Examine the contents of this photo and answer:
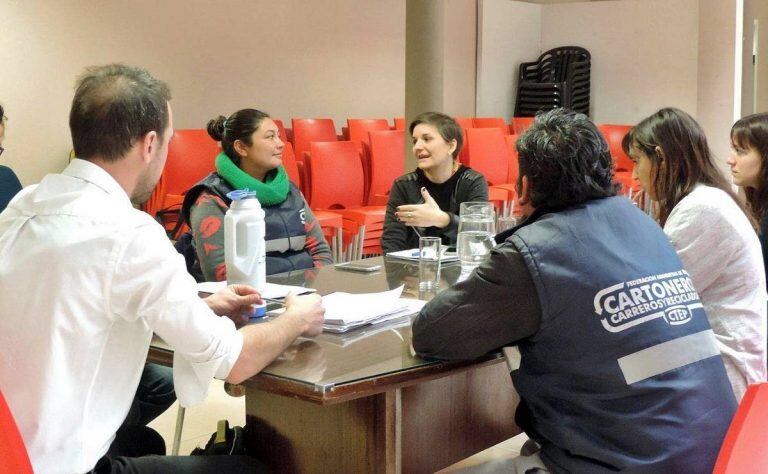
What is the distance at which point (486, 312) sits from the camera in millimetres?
1632

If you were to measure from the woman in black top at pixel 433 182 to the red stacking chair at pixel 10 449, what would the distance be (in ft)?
7.76

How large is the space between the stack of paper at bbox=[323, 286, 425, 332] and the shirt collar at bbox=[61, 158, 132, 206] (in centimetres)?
59

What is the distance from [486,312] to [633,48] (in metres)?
9.95

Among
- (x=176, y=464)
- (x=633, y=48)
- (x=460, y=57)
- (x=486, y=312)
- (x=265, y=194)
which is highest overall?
(x=633, y=48)

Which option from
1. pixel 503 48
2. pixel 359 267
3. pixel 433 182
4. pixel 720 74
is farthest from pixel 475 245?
pixel 503 48

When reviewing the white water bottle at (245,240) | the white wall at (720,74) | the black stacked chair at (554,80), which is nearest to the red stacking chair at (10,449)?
Answer: the white water bottle at (245,240)

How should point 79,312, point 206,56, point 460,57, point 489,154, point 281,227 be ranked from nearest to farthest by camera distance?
point 79,312 < point 281,227 < point 489,154 < point 206,56 < point 460,57

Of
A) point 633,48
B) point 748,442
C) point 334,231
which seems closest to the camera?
point 748,442

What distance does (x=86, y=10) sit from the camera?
6.50 m

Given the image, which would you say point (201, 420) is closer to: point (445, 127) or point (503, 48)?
point (445, 127)

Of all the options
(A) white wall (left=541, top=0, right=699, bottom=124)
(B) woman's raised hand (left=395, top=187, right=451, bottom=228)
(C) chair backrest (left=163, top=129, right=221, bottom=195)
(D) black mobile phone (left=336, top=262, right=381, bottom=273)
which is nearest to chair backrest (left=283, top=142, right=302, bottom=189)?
(C) chair backrest (left=163, top=129, right=221, bottom=195)

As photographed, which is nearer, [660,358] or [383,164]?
[660,358]

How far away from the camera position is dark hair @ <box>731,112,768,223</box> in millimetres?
3100

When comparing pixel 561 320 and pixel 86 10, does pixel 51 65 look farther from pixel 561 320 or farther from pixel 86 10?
pixel 561 320
